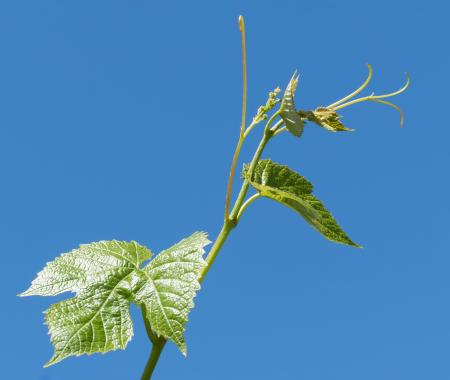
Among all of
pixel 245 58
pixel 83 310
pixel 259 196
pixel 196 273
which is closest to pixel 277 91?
A: pixel 245 58

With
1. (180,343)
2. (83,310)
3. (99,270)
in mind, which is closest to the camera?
(180,343)

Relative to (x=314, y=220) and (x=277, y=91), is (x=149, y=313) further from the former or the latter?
(x=277, y=91)

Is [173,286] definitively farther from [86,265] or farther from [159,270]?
[86,265]

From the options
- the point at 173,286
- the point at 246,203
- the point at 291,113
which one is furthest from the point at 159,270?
the point at 291,113

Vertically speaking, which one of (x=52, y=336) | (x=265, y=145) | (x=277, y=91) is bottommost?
(x=52, y=336)

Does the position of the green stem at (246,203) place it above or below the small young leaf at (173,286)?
above

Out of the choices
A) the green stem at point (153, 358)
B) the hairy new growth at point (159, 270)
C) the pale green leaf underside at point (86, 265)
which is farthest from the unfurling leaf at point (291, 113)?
the green stem at point (153, 358)

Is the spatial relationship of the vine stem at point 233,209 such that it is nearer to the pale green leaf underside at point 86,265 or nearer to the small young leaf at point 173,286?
the small young leaf at point 173,286
